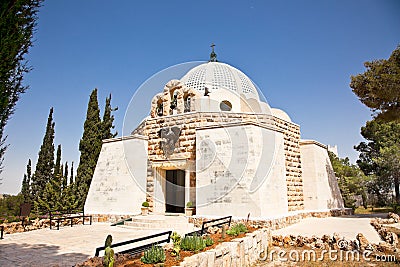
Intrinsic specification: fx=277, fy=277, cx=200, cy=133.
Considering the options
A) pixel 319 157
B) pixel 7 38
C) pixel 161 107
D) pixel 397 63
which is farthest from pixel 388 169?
pixel 7 38

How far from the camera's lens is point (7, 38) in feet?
12.6

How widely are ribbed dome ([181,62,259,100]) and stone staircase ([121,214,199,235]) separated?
712 centimetres

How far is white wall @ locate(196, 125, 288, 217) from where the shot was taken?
9.41 metres

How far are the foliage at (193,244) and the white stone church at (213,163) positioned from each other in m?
4.45

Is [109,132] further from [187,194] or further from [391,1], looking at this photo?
[391,1]

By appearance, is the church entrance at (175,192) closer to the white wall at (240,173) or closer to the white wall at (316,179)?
the white wall at (240,173)

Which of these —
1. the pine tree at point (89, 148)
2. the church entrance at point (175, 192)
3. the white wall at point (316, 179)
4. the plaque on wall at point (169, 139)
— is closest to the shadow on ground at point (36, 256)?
the plaque on wall at point (169, 139)

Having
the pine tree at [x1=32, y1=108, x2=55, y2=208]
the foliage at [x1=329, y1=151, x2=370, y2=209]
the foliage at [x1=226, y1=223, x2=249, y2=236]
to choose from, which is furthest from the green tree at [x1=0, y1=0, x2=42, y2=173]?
the foliage at [x1=329, y1=151, x2=370, y2=209]

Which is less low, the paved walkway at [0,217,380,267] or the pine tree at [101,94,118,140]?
the pine tree at [101,94,118,140]

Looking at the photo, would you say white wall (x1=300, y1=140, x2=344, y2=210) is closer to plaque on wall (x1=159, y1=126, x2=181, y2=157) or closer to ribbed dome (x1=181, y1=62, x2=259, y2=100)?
ribbed dome (x1=181, y1=62, x2=259, y2=100)

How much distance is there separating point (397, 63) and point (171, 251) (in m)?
9.76

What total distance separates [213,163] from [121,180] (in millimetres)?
4477

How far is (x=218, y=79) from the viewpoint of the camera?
15539mm

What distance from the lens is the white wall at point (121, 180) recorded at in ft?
39.0
